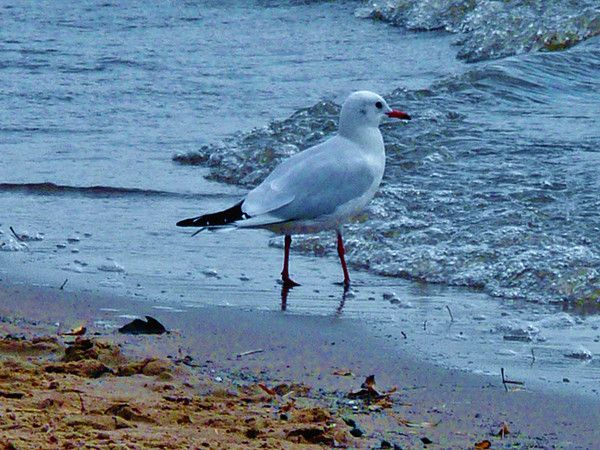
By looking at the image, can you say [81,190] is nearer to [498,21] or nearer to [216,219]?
[216,219]

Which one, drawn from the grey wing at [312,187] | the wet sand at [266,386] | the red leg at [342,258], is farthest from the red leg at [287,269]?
the wet sand at [266,386]

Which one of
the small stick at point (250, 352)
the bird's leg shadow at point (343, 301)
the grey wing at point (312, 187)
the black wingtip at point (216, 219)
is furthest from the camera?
the grey wing at point (312, 187)

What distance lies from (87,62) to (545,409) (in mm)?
7867

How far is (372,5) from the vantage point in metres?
14.0

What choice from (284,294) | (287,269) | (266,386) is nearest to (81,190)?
(287,269)

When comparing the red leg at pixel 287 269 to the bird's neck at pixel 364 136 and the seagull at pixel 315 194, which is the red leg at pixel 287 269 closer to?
the seagull at pixel 315 194

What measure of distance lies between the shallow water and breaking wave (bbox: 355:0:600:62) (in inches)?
12.4

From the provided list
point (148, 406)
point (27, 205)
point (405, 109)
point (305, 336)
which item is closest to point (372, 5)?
point (405, 109)

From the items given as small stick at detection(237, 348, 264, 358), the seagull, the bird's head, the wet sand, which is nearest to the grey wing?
the seagull

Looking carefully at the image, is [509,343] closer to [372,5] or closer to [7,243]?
[7,243]

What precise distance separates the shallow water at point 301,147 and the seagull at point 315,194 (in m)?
0.20

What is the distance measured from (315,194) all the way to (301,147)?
2.67 metres

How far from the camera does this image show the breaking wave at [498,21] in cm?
1196

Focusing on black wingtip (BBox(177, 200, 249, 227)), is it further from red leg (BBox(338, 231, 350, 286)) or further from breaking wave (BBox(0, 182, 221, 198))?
breaking wave (BBox(0, 182, 221, 198))
